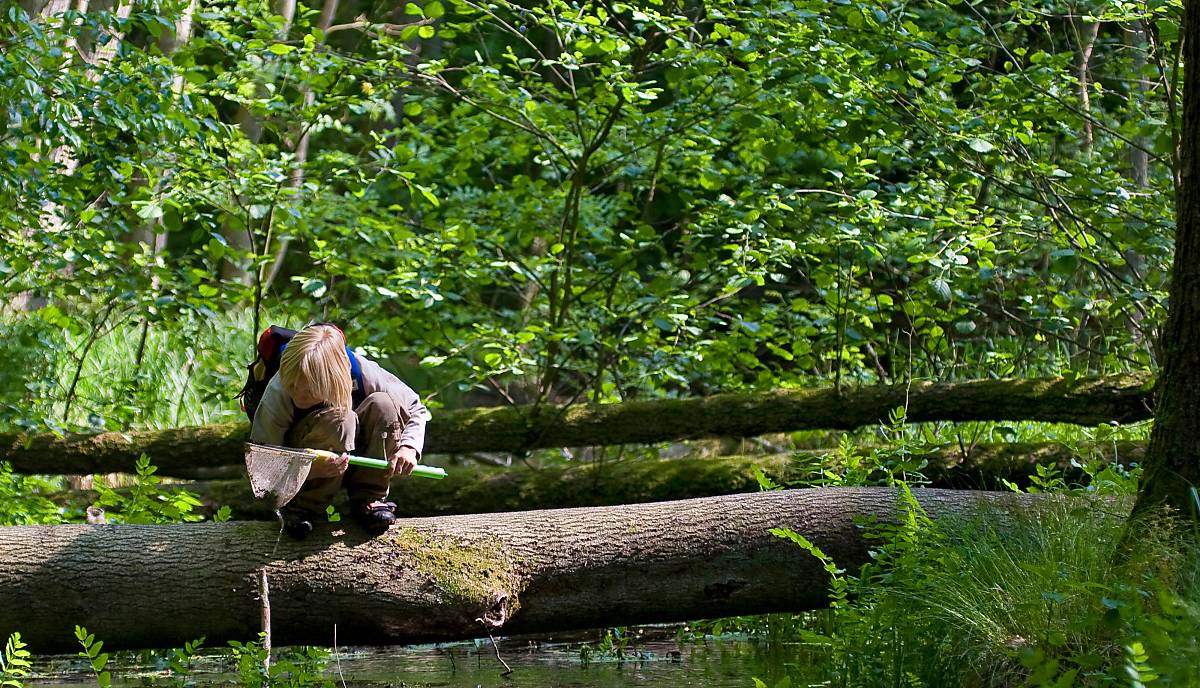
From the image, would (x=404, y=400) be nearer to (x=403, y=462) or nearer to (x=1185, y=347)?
(x=403, y=462)

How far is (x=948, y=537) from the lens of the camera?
13.2ft

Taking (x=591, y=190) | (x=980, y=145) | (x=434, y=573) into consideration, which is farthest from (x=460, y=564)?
(x=591, y=190)

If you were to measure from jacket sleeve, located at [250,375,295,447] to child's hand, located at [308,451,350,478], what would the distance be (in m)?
0.22

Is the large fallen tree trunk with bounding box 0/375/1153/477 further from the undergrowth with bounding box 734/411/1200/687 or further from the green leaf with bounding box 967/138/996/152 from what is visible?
the undergrowth with bounding box 734/411/1200/687

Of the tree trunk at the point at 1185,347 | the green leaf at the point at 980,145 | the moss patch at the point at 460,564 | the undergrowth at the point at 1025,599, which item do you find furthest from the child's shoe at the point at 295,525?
the green leaf at the point at 980,145

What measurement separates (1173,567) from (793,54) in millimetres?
3640

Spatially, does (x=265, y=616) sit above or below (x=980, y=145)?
below

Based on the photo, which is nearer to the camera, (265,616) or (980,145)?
(265,616)

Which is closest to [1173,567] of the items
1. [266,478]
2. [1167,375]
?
[1167,375]

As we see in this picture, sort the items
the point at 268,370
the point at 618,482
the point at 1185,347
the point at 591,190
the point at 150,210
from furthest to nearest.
Result: the point at 591,190
the point at 618,482
the point at 150,210
the point at 268,370
the point at 1185,347

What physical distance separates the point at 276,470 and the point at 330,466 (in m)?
0.22

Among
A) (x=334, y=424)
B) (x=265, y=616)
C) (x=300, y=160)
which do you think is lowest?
(x=265, y=616)

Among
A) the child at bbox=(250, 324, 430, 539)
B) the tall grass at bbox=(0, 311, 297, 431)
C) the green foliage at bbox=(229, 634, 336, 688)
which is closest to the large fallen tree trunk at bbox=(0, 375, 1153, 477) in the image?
the tall grass at bbox=(0, 311, 297, 431)

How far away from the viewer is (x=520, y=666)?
5.30 meters
